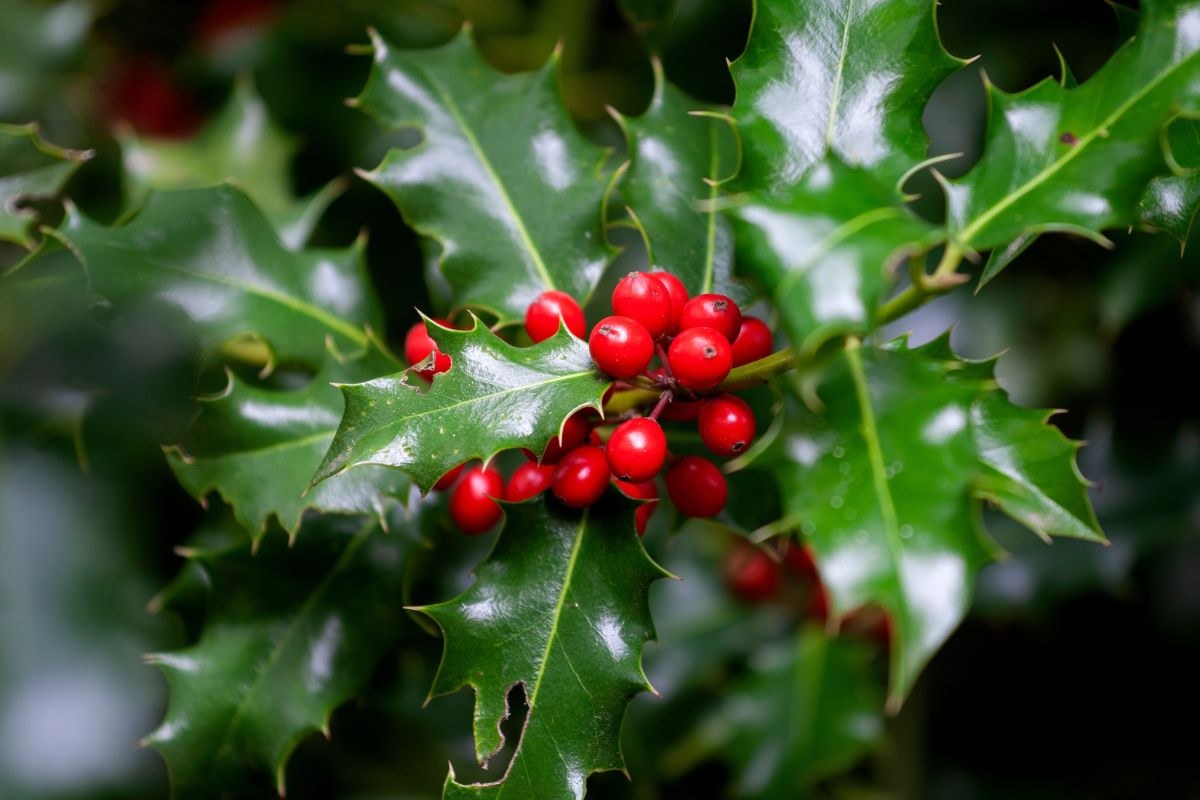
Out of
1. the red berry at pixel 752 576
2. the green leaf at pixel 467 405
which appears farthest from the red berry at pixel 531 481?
the red berry at pixel 752 576

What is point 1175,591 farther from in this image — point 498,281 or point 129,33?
point 129,33

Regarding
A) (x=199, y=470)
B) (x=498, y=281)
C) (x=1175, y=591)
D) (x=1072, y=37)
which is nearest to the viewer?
(x=199, y=470)

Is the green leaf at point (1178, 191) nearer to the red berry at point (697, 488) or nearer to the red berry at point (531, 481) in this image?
the red berry at point (697, 488)

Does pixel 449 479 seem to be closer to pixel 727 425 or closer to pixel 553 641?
pixel 553 641

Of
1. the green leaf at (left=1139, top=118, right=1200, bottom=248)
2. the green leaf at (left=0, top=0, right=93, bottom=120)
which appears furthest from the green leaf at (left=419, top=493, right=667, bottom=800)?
the green leaf at (left=0, top=0, right=93, bottom=120)

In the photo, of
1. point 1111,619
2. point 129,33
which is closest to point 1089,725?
point 1111,619

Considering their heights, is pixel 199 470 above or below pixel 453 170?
below

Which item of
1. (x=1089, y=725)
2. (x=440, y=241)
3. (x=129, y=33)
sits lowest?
(x=1089, y=725)
